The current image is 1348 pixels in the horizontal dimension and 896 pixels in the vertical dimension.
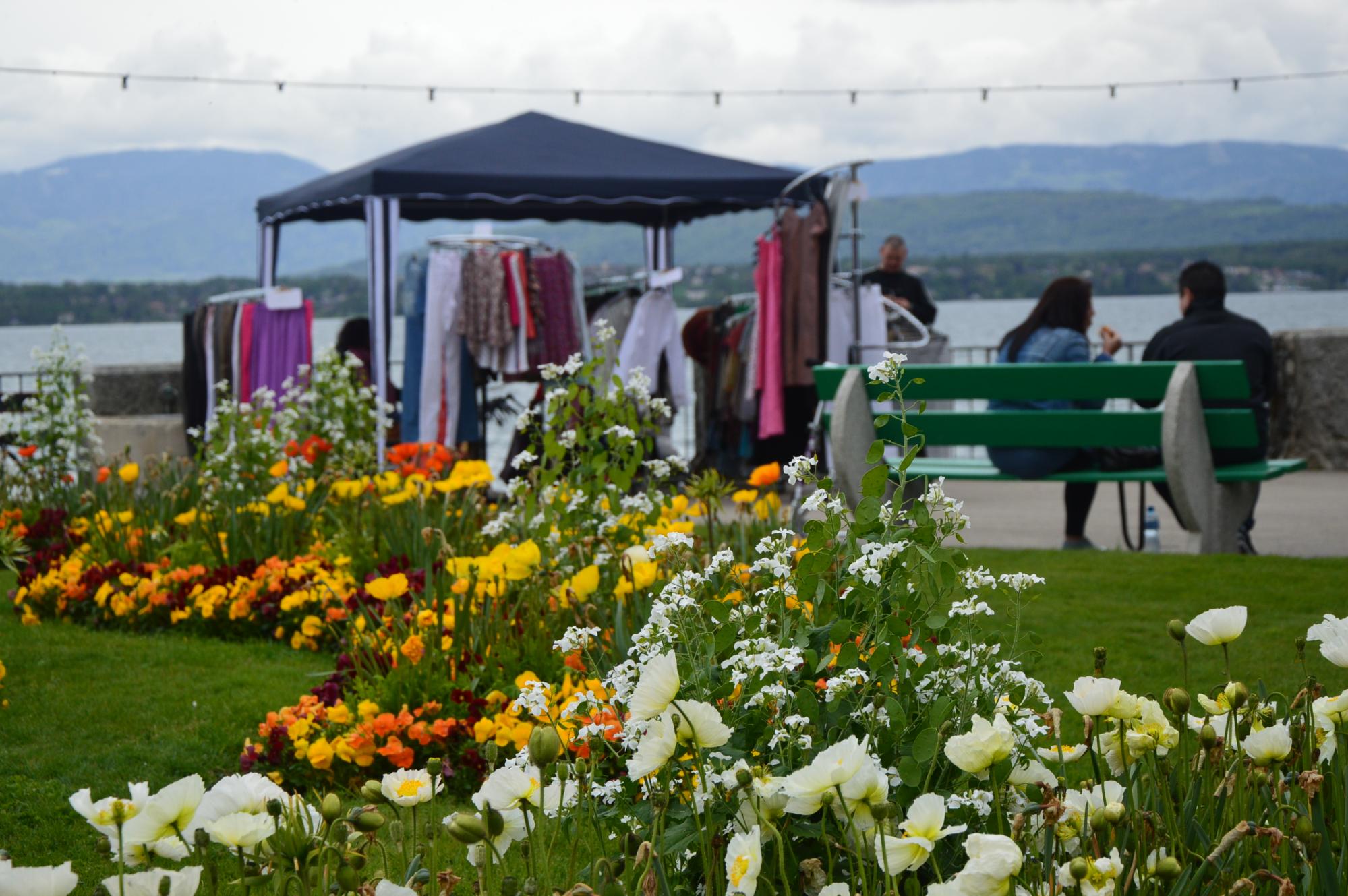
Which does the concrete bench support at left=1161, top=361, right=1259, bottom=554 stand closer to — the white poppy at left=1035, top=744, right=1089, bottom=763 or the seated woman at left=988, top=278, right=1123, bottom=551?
the seated woman at left=988, top=278, right=1123, bottom=551

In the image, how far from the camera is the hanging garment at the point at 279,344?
368 inches

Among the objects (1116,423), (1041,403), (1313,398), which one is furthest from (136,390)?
(1313,398)

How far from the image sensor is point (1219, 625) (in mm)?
1729

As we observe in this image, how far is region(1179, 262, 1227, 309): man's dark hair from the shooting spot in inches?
261

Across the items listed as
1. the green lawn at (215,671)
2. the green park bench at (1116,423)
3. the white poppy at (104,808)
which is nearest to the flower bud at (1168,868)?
the white poppy at (104,808)

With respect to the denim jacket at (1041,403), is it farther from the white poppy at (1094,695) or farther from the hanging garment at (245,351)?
the hanging garment at (245,351)

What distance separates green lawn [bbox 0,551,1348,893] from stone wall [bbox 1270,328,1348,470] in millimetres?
4789

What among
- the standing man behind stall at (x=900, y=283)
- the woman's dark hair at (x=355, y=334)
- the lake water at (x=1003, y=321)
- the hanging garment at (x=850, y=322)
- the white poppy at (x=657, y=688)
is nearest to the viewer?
the white poppy at (x=657, y=688)

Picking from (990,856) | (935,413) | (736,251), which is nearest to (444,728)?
(990,856)

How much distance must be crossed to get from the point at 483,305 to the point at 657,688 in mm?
7397

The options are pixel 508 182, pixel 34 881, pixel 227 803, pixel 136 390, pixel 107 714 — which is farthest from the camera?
pixel 136 390

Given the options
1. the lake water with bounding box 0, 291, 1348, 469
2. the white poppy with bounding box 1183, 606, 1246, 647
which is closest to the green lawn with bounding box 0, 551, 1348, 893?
the white poppy with bounding box 1183, 606, 1246, 647

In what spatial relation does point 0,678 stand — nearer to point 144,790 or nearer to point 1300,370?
point 144,790

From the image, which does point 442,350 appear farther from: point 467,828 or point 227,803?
point 467,828
